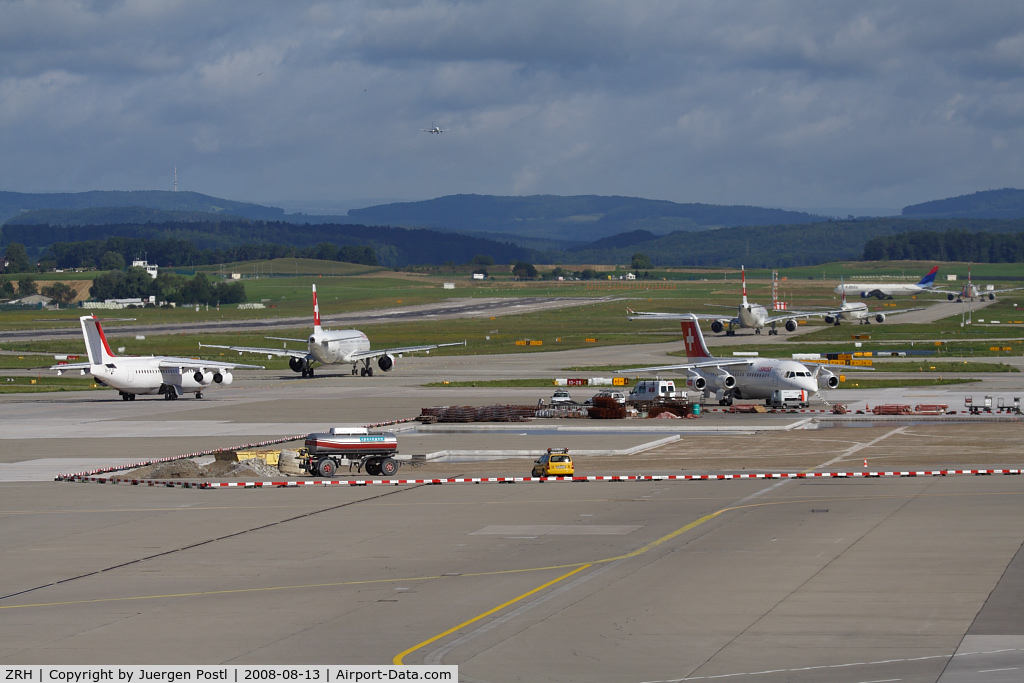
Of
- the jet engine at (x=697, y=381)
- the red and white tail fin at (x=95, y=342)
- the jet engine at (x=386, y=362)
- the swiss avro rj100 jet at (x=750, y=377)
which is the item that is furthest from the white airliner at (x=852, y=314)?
the red and white tail fin at (x=95, y=342)

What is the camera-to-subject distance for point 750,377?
74.8 metres

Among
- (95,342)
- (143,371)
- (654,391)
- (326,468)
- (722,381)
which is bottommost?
(326,468)

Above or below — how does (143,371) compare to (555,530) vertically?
above

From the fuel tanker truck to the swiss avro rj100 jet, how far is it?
28.6 meters

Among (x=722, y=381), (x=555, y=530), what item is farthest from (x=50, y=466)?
(x=722, y=381)

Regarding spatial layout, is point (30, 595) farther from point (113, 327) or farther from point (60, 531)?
point (113, 327)

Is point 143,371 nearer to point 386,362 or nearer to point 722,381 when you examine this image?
point 386,362

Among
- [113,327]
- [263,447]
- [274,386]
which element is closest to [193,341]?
[113,327]

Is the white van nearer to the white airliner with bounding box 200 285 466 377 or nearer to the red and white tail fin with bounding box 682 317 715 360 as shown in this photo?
the red and white tail fin with bounding box 682 317 715 360

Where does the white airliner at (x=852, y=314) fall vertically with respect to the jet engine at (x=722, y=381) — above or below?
above

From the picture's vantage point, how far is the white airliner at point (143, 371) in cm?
8206

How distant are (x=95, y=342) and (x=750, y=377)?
156 ft

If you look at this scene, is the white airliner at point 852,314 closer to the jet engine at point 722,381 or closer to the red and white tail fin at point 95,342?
the jet engine at point 722,381

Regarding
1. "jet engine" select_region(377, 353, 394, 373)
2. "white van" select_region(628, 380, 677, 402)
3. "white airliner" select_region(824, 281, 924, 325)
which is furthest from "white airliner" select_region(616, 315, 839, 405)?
"white airliner" select_region(824, 281, 924, 325)
